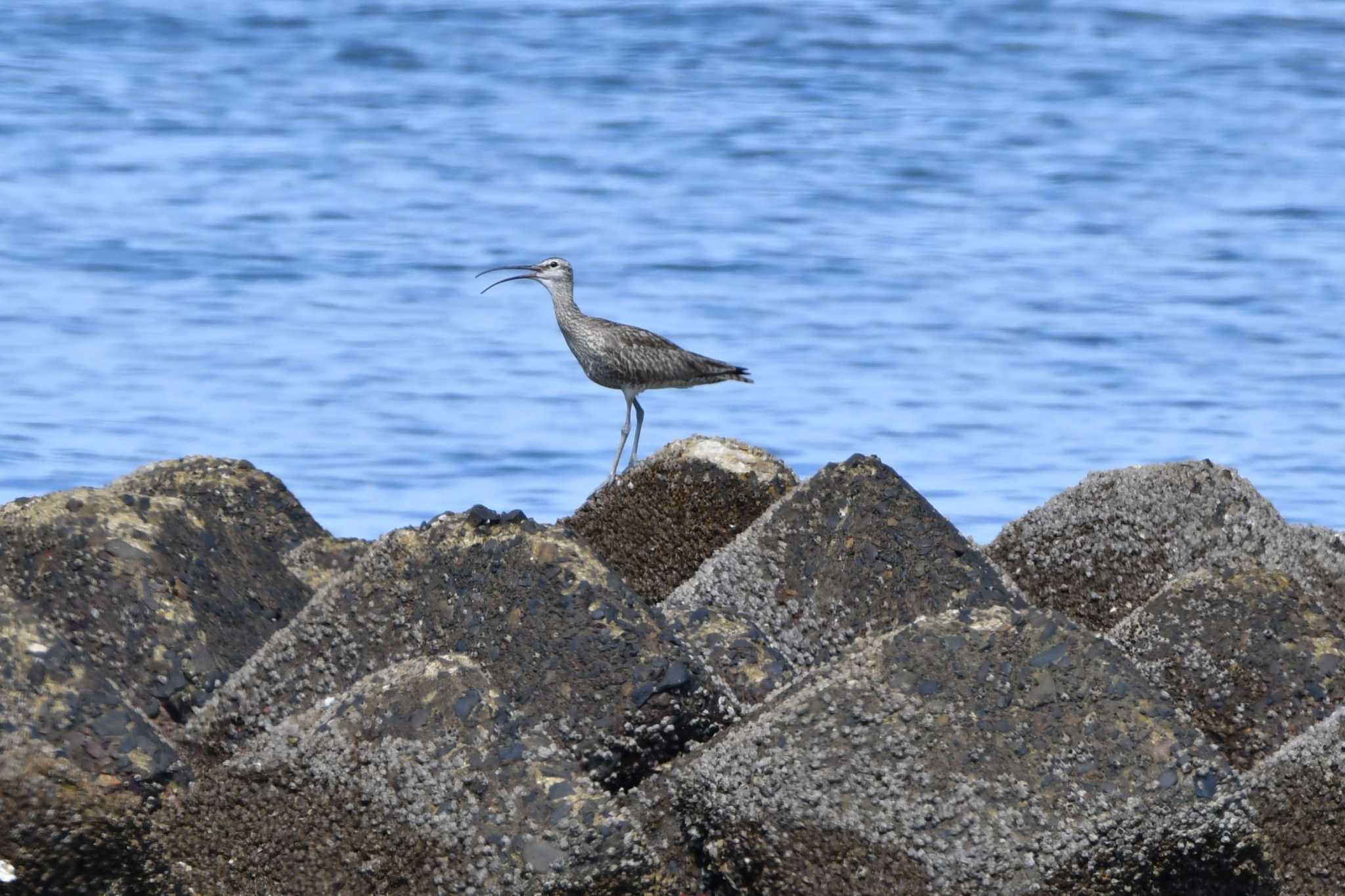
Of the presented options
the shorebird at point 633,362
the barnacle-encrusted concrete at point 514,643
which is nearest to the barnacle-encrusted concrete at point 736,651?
the barnacle-encrusted concrete at point 514,643

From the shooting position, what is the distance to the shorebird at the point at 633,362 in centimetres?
1132

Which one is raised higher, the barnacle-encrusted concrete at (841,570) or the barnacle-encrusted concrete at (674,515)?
the barnacle-encrusted concrete at (841,570)

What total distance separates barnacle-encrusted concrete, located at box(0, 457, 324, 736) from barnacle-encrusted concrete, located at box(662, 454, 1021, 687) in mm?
1334

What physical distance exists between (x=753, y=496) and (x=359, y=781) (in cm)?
294

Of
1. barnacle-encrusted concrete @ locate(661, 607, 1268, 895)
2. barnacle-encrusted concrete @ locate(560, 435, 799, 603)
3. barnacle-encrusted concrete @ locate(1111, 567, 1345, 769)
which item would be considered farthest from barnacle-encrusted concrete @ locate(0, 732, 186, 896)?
barnacle-encrusted concrete @ locate(1111, 567, 1345, 769)

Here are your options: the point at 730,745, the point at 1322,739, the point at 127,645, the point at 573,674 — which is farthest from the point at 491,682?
the point at 1322,739

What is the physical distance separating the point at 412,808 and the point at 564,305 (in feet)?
23.8

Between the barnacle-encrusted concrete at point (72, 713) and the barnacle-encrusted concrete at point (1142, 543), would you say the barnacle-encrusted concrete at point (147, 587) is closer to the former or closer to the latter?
the barnacle-encrusted concrete at point (72, 713)

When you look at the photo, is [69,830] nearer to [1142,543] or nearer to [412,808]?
[412,808]

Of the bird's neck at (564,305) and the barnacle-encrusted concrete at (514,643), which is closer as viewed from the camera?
the barnacle-encrusted concrete at (514,643)

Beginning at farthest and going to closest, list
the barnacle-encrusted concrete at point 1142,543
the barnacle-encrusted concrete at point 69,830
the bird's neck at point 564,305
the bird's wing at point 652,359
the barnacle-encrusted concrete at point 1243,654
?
the bird's neck at point 564,305 → the bird's wing at point 652,359 → the barnacle-encrusted concrete at point 1142,543 → the barnacle-encrusted concrete at point 1243,654 → the barnacle-encrusted concrete at point 69,830

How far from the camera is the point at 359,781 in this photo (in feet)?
16.0

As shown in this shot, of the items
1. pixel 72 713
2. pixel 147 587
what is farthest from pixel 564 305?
pixel 72 713

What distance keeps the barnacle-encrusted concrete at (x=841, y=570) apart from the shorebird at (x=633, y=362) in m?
4.75
